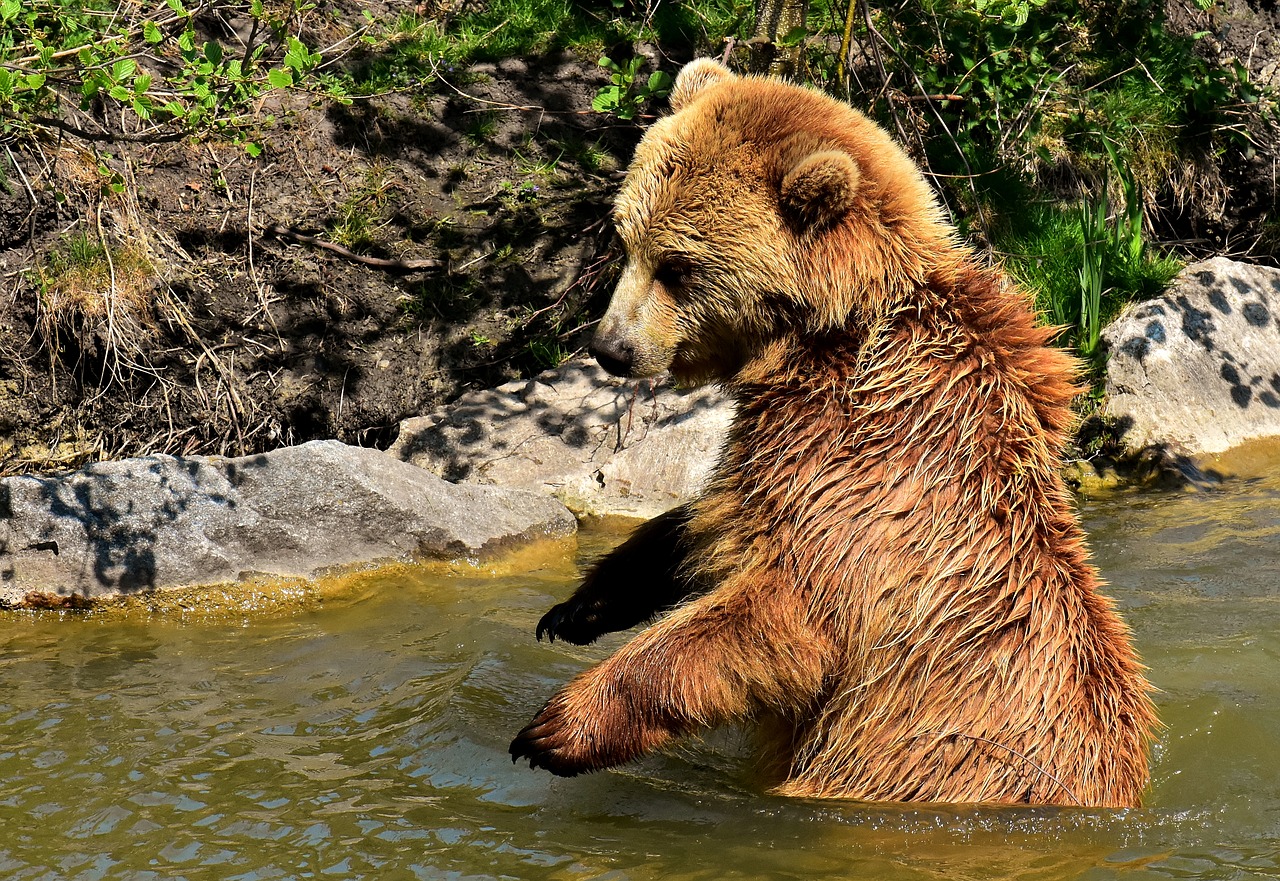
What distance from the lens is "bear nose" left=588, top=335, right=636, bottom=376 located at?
3895 mm

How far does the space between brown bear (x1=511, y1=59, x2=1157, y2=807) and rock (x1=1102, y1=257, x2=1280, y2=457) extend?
4269mm

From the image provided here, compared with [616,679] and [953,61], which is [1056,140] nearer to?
[953,61]

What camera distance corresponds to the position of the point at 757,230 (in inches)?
145

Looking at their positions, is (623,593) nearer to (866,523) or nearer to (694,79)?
(866,523)

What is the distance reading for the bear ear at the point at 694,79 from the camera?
13.8 feet

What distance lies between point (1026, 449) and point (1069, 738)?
886 millimetres

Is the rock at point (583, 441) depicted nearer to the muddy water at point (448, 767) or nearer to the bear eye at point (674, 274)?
the muddy water at point (448, 767)

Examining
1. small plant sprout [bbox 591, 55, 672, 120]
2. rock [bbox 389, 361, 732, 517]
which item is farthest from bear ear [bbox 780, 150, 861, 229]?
small plant sprout [bbox 591, 55, 672, 120]

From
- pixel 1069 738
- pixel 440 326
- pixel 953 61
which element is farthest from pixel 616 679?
pixel 953 61

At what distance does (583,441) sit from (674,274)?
3.71 metres

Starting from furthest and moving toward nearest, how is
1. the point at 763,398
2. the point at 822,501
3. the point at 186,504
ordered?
the point at 186,504 < the point at 763,398 < the point at 822,501

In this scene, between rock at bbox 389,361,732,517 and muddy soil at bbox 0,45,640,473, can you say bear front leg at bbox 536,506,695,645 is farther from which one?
muddy soil at bbox 0,45,640,473

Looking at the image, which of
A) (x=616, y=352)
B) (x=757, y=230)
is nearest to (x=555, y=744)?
(x=616, y=352)

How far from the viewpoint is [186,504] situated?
6.05 meters
